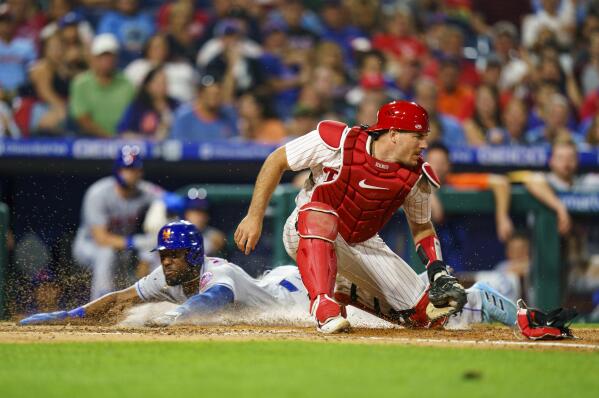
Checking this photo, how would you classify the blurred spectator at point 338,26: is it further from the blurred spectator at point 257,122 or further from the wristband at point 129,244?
the wristband at point 129,244

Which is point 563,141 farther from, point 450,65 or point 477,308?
point 477,308

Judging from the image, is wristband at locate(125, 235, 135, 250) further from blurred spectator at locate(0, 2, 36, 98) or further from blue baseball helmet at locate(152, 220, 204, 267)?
blue baseball helmet at locate(152, 220, 204, 267)

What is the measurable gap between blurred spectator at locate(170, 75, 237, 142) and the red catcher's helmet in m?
5.09

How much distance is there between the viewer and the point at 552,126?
11406mm

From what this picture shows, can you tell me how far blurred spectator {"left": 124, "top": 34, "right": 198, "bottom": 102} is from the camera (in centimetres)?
1109

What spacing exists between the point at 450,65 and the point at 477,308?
19.4 feet

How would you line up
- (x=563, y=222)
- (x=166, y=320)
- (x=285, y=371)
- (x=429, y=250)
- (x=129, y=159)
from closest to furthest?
(x=285, y=371) < (x=429, y=250) < (x=166, y=320) < (x=563, y=222) < (x=129, y=159)

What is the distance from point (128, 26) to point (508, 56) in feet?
14.5

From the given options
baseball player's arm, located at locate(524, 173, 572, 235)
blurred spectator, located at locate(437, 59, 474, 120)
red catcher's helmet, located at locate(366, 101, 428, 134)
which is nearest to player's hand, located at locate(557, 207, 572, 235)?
baseball player's arm, located at locate(524, 173, 572, 235)

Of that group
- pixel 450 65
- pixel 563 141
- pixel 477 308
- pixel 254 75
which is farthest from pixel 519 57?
pixel 477 308

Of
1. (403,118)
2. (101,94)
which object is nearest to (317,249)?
(403,118)

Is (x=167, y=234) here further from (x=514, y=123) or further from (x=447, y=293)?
(x=514, y=123)

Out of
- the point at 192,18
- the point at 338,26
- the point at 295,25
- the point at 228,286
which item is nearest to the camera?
the point at 228,286

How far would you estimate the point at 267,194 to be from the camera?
577cm
